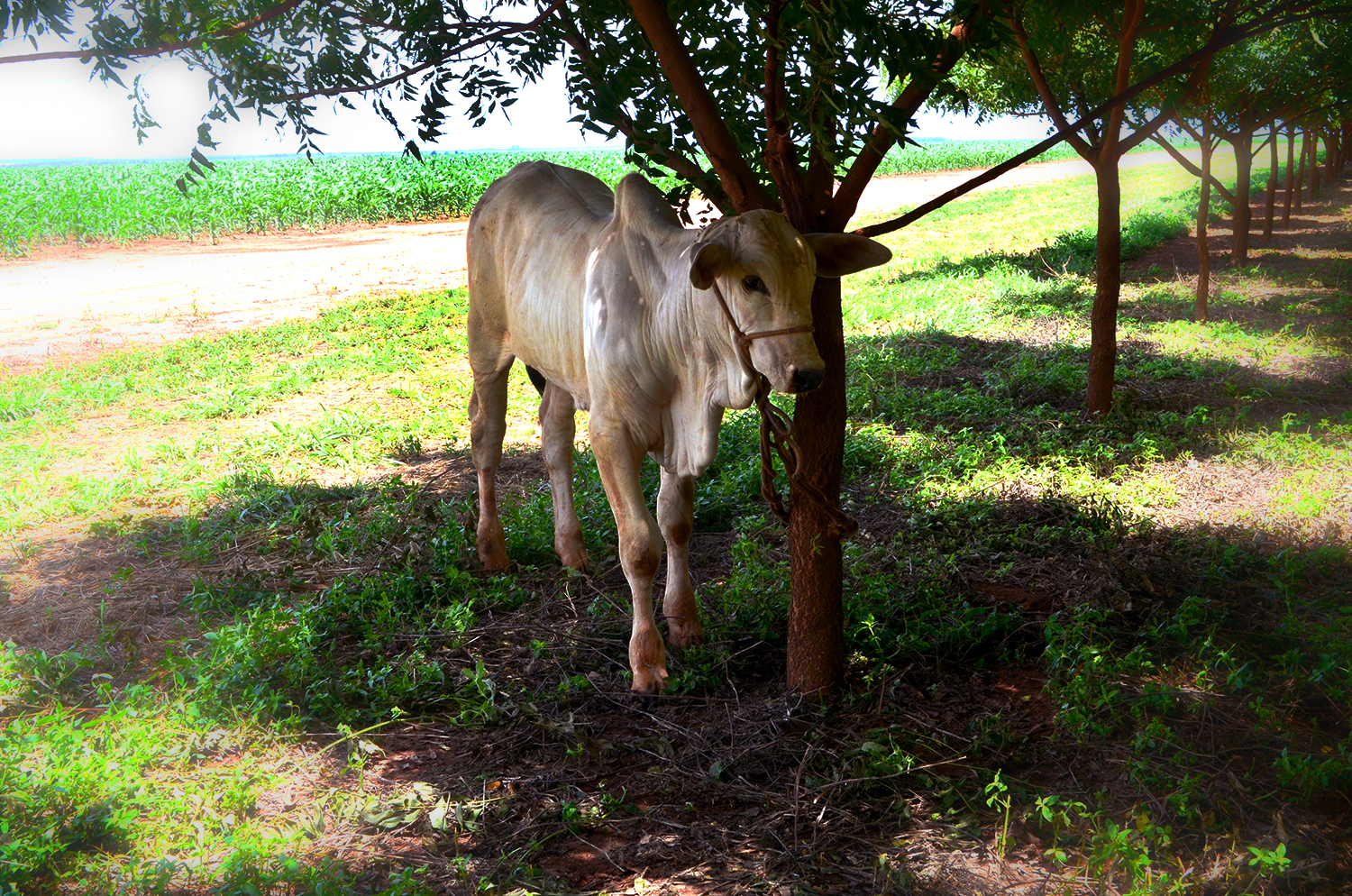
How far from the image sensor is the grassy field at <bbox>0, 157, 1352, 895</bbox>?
2.90 metres

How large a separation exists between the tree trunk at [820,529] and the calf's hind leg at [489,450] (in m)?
2.10

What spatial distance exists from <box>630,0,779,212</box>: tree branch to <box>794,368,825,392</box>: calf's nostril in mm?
799

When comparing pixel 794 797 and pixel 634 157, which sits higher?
pixel 634 157

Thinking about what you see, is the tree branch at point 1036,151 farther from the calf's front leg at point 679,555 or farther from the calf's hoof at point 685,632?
the calf's hoof at point 685,632

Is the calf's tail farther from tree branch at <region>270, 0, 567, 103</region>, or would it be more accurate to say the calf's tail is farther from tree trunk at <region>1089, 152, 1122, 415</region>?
tree trunk at <region>1089, 152, 1122, 415</region>

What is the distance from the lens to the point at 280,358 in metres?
10.1

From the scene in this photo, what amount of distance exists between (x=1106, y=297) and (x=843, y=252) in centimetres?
457

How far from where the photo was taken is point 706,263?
3.02m

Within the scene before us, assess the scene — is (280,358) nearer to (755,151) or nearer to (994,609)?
(755,151)

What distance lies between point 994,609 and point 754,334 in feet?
6.32

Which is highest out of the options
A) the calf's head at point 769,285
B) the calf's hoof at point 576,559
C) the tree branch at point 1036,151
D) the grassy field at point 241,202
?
the grassy field at point 241,202

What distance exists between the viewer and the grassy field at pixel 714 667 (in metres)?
2.90

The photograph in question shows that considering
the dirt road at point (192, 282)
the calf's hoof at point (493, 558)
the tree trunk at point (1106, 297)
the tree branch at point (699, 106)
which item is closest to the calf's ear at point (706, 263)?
the tree branch at point (699, 106)

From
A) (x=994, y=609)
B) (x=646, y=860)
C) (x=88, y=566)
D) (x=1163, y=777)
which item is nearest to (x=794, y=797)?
(x=646, y=860)
